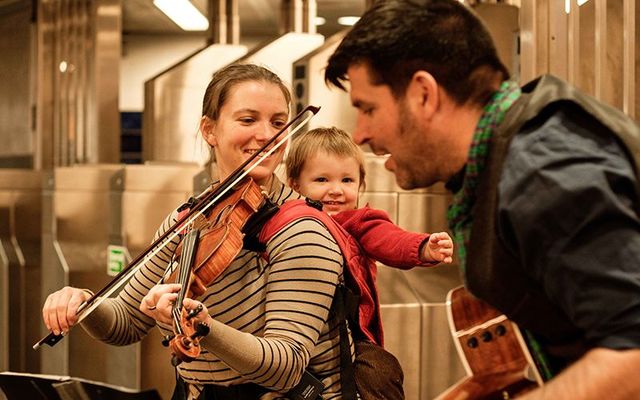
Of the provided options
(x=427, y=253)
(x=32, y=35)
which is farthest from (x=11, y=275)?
(x=427, y=253)

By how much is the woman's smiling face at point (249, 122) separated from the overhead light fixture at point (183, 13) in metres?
6.97

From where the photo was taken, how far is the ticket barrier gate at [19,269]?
5.49 meters

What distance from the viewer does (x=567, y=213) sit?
98 centimetres

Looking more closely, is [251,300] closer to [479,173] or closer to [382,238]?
[382,238]

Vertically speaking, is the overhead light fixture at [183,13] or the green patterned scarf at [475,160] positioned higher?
the overhead light fixture at [183,13]

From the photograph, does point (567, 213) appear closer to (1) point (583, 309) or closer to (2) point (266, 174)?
(1) point (583, 309)

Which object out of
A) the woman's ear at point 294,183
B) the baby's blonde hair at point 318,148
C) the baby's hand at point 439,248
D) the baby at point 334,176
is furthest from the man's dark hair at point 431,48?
the woman's ear at point 294,183

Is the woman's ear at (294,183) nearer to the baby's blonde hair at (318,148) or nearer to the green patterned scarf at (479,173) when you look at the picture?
the baby's blonde hair at (318,148)

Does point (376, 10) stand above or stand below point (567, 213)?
above

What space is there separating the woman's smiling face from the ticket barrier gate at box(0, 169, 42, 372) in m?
3.96

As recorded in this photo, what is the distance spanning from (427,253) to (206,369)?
59 cm

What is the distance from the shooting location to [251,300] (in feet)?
5.64

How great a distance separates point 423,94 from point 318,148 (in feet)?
3.91

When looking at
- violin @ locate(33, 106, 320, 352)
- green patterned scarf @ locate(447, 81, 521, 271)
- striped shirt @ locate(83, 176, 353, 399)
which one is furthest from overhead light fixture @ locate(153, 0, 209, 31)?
green patterned scarf @ locate(447, 81, 521, 271)
